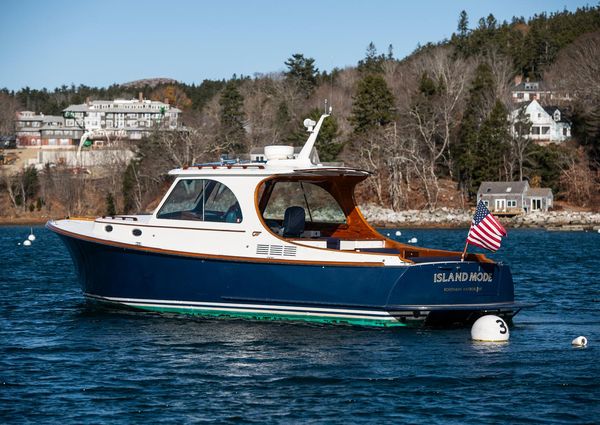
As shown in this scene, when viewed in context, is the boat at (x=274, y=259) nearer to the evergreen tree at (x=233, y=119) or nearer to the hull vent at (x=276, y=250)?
the hull vent at (x=276, y=250)

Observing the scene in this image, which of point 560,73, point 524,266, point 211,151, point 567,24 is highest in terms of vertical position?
point 567,24

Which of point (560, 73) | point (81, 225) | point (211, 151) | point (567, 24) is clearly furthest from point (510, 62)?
point (81, 225)

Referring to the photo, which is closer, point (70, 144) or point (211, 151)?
point (211, 151)

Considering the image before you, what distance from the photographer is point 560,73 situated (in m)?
Answer: 121

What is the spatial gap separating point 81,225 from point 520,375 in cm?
1028

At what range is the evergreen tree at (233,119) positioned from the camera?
99.1 m

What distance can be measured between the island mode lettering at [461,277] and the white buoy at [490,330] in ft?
2.91

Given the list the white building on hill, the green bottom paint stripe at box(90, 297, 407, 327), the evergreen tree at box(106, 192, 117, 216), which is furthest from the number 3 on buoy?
the white building on hill

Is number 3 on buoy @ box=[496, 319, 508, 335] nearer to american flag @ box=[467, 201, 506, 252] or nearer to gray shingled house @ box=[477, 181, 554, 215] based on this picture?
american flag @ box=[467, 201, 506, 252]

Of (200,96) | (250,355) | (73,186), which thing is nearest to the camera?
(250,355)

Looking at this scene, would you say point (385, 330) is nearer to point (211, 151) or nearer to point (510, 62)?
point (211, 151)

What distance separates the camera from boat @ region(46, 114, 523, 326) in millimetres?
18500

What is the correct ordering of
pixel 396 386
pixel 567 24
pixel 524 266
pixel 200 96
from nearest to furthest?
pixel 396 386 → pixel 524 266 → pixel 567 24 → pixel 200 96

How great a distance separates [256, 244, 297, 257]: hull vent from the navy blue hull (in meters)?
0.24
